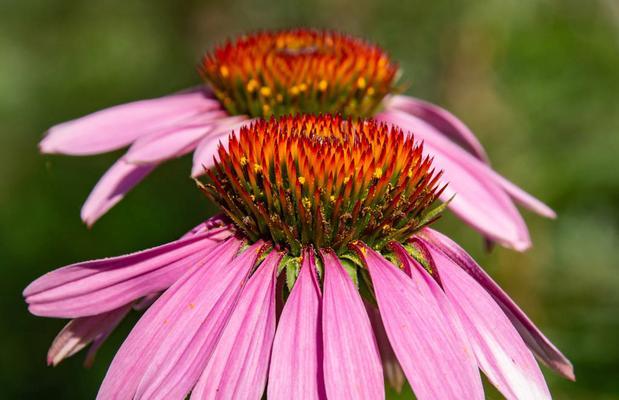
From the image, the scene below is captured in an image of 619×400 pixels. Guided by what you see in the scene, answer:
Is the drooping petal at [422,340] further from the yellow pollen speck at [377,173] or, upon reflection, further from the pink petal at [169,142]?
the pink petal at [169,142]

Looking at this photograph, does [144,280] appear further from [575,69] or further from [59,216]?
[575,69]

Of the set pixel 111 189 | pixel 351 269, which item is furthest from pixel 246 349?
pixel 111 189

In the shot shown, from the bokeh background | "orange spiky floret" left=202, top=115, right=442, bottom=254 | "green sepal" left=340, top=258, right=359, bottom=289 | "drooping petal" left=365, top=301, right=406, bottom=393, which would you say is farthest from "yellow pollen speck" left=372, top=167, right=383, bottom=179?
the bokeh background

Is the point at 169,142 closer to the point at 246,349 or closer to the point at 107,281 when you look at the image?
the point at 107,281

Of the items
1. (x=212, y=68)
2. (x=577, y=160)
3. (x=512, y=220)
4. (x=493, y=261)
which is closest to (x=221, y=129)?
(x=212, y=68)

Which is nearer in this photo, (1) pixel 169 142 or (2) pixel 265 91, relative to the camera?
(1) pixel 169 142

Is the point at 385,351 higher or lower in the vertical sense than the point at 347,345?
lower
